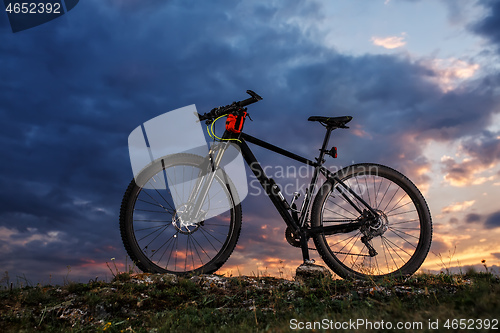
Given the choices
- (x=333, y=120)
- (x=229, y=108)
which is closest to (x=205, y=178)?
(x=229, y=108)

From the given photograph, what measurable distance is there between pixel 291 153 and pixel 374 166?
1595 millimetres

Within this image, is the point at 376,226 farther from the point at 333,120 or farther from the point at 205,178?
the point at 205,178

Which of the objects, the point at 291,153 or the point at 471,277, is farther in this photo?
the point at 291,153

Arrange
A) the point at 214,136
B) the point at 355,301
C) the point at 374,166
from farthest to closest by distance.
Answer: the point at 374,166, the point at 214,136, the point at 355,301

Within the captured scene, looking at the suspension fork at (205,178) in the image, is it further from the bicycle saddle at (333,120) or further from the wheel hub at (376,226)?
the wheel hub at (376,226)

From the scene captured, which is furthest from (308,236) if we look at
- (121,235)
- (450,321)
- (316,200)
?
(450,321)

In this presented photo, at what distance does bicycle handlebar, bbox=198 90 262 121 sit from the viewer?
6.18 metres

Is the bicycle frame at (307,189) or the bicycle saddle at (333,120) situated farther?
the bicycle saddle at (333,120)

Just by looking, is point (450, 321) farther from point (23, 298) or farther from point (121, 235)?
point (23, 298)

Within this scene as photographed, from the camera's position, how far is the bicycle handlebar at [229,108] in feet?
20.3

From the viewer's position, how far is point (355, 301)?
4.30 meters

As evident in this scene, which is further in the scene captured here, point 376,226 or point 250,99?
point 376,226

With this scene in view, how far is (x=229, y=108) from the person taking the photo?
6203mm

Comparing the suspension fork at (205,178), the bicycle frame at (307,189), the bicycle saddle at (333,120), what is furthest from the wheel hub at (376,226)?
the suspension fork at (205,178)
